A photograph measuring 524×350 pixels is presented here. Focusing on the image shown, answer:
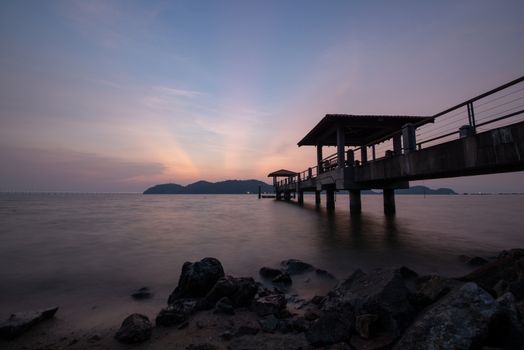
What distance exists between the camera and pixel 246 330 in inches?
148

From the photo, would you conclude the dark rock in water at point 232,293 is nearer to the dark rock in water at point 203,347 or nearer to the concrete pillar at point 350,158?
the dark rock in water at point 203,347

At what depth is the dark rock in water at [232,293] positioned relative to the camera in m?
4.71

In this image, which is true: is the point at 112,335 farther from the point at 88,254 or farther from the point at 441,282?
the point at 88,254

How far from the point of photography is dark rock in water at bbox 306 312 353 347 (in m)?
3.29

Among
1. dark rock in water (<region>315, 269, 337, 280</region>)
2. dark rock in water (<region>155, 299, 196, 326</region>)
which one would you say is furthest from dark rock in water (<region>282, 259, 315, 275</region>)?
dark rock in water (<region>155, 299, 196, 326</region>)

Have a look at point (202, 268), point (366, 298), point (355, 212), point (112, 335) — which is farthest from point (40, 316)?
point (355, 212)

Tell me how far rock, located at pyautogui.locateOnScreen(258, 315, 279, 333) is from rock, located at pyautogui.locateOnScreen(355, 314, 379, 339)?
1.17 m

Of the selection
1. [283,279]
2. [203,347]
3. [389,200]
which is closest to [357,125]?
[389,200]

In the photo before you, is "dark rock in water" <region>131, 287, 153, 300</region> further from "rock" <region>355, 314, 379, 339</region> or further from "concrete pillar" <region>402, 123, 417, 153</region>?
"concrete pillar" <region>402, 123, 417, 153</region>

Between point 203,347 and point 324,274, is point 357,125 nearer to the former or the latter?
point 324,274

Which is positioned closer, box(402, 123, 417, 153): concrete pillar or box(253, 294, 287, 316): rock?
box(253, 294, 287, 316): rock

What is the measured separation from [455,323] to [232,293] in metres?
3.36

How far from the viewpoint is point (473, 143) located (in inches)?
313

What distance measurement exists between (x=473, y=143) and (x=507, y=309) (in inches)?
269
